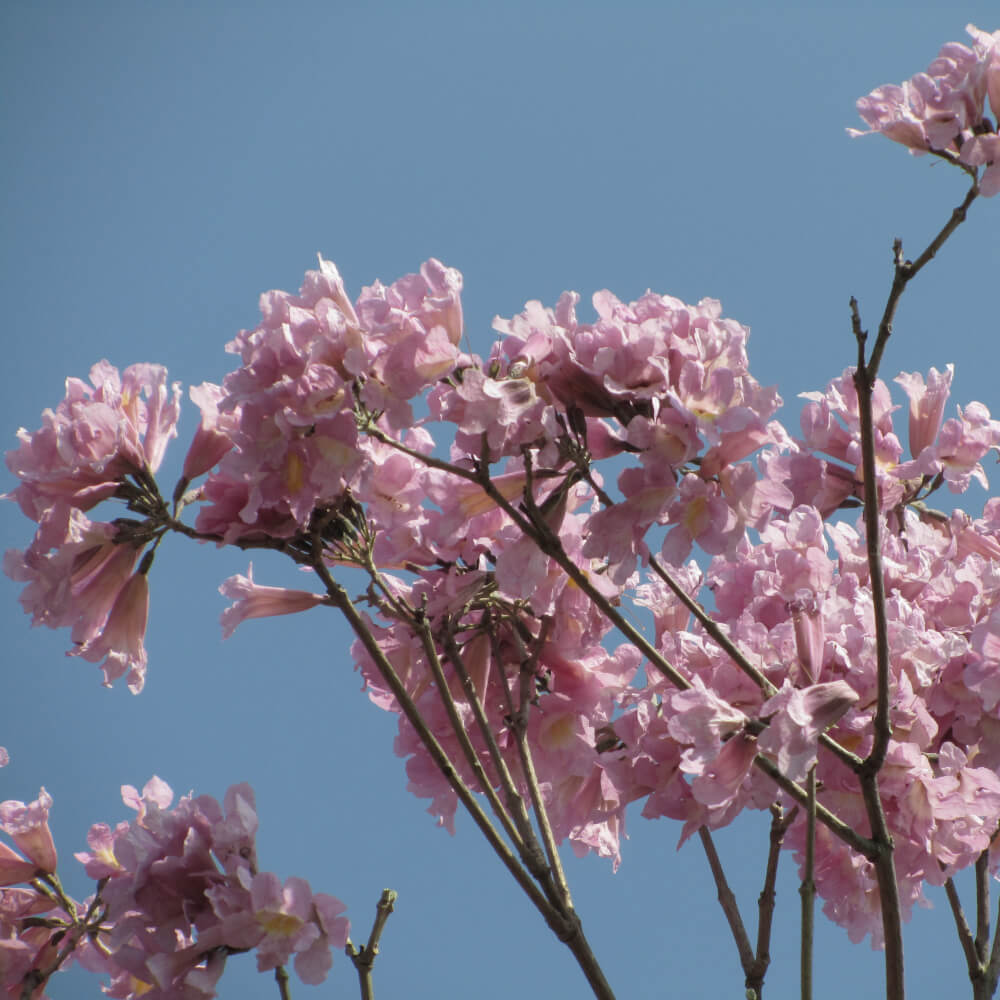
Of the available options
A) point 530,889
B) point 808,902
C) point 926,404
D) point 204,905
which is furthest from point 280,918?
point 926,404

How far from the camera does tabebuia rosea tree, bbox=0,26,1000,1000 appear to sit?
110 cm

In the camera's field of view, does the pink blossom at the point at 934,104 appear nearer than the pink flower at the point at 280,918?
No

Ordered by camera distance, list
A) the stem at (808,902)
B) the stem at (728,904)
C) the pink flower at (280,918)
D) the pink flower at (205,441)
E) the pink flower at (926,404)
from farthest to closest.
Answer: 1. the pink flower at (926,404)
2. the stem at (728,904)
3. the pink flower at (205,441)
4. the pink flower at (280,918)
5. the stem at (808,902)

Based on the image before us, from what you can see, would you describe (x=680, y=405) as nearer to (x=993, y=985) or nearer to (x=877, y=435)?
(x=877, y=435)

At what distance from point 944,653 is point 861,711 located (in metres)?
0.13

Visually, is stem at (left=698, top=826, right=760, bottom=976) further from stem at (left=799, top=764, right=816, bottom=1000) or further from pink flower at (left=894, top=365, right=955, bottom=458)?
pink flower at (left=894, top=365, right=955, bottom=458)

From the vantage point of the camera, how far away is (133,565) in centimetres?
129

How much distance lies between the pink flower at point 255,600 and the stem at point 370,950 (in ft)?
1.12

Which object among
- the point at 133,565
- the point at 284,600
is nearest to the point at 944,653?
the point at 284,600

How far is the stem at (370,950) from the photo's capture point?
50.2 inches

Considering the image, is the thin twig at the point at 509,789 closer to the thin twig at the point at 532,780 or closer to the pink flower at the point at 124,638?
the thin twig at the point at 532,780

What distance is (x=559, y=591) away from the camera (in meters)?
1.35

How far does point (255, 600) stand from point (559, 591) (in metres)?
0.35

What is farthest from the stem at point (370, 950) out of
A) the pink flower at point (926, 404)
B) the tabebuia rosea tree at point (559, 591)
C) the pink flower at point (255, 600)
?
the pink flower at point (926, 404)
